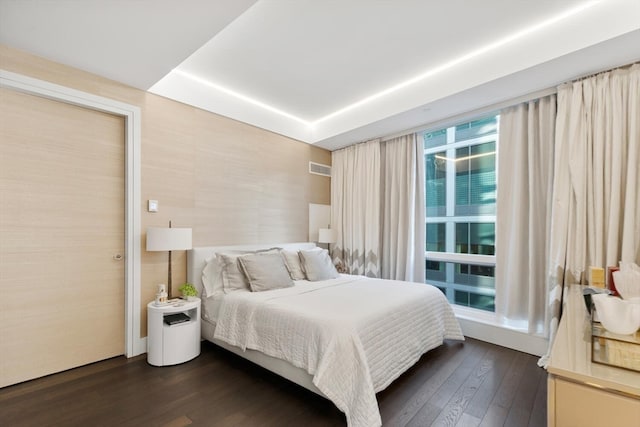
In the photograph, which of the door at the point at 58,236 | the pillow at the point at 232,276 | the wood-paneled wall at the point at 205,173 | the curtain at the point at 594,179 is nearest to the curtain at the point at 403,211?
the wood-paneled wall at the point at 205,173

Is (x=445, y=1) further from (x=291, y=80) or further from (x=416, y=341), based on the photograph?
(x=416, y=341)

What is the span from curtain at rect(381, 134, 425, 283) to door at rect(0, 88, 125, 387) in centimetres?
316

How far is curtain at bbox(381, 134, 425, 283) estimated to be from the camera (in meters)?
3.86

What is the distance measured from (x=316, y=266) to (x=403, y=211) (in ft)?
4.66

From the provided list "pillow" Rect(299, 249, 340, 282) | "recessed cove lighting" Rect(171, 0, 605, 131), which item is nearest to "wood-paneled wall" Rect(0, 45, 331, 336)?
"recessed cove lighting" Rect(171, 0, 605, 131)

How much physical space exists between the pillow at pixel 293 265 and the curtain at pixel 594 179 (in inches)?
96.1

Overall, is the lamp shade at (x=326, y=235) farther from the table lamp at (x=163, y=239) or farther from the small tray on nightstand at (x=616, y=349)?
the small tray on nightstand at (x=616, y=349)

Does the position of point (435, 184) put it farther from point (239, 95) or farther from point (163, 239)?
point (163, 239)

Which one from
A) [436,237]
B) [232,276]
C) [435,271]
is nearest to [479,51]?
[436,237]

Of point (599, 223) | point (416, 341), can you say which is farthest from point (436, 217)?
point (416, 341)

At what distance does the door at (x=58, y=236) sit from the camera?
2.27m

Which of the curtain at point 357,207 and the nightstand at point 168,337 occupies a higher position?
the curtain at point 357,207

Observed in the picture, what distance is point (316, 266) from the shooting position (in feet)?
11.4

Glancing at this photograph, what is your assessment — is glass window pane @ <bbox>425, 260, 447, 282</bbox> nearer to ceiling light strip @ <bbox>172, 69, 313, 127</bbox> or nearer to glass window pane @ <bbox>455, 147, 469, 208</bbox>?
glass window pane @ <bbox>455, 147, 469, 208</bbox>
